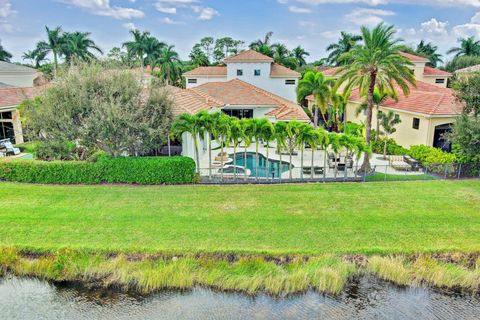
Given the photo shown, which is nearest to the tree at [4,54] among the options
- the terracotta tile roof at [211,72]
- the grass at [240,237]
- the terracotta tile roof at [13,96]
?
the terracotta tile roof at [13,96]

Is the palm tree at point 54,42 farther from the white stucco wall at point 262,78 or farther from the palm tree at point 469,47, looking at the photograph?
the palm tree at point 469,47

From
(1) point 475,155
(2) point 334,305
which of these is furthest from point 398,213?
(1) point 475,155

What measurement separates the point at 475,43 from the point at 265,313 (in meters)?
65.8

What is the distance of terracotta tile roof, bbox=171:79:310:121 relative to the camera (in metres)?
28.0

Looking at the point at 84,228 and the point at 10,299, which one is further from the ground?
the point at 84,228

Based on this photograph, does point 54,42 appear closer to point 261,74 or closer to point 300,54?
point 261,74

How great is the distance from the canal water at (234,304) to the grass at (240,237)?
366mm

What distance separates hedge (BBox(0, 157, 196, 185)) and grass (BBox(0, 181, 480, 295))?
1321 millimetres

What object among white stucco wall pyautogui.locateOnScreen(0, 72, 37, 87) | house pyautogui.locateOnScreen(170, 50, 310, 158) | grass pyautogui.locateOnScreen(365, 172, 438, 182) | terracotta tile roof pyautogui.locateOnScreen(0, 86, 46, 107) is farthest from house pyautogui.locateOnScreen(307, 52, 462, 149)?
white stucco wall pyautogui.locateOnScreen(0, 72, 37, 87)

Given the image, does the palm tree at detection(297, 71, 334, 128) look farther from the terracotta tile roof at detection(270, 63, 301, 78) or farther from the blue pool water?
the terracotta tile roof at detection(270, 63, 301, 78)

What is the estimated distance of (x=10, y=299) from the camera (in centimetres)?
1133

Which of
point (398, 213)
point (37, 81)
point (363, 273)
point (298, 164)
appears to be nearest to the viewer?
point (363, 273)

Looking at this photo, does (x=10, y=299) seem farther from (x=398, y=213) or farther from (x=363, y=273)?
(x=398, y=213)

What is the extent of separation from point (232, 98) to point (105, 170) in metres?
16.7
